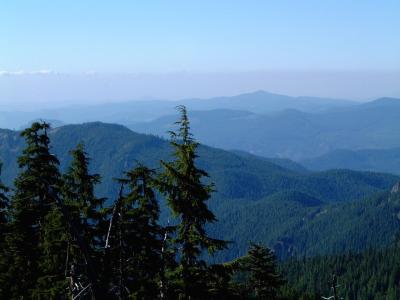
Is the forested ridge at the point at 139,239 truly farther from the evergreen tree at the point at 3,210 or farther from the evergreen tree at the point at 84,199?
the evergreen tree at the point at 3,210

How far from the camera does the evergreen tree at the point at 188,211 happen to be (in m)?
20.8

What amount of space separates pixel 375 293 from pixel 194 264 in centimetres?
15301

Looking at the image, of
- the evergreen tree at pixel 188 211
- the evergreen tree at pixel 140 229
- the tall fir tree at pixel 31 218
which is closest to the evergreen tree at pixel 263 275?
the tall fir tree at pixel 31 218

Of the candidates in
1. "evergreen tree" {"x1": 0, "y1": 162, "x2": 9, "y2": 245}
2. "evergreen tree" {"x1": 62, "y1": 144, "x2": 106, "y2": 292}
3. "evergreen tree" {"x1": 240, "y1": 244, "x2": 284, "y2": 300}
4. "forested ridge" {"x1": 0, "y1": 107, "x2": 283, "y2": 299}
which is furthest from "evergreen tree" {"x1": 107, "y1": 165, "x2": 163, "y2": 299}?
"evergreen tree" {"x1": 240, "y1": 244, "x2": 284, "y2": 300}

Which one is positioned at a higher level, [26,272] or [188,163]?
[188,163]

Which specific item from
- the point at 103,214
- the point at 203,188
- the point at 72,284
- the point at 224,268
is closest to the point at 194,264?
the point at 224,268

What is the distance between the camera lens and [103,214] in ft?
80.8

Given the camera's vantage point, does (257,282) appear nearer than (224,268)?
No

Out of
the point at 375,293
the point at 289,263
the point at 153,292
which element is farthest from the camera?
the point at 289,263

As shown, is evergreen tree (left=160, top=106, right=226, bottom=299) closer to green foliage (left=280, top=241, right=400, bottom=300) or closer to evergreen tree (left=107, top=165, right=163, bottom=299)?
evergreen tree (left=107, top=165, right=163, bottom=299)

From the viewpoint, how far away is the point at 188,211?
21.2 meters

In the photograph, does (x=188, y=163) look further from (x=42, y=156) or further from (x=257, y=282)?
(x=257, y=282)

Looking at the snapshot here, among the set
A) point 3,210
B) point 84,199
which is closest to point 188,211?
point 84,199

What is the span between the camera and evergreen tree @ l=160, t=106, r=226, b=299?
821 inches
